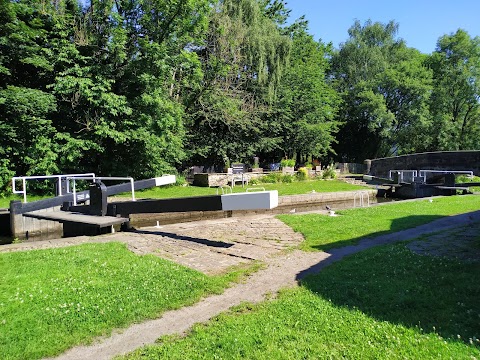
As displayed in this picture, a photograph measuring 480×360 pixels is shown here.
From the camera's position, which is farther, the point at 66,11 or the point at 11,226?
the point at 66,11

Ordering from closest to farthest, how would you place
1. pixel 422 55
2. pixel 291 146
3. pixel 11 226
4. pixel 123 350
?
pixel 123 350, pixel 11 226, pixel 291 146, pixel 422 55

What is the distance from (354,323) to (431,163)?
23612 millimetres

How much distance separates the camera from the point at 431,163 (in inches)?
938

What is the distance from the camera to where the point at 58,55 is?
1470cm

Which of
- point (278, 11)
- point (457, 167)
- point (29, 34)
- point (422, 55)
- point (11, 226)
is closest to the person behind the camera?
point (11, 226)

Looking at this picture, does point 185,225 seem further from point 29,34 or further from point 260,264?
point 29,34

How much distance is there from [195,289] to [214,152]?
61.9 feet

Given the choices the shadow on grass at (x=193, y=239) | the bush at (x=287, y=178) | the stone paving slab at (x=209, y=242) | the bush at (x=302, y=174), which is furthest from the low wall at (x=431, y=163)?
the shadow on grass at (x=193, y=239)

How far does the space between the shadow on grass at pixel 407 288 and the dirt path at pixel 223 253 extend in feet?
1.29

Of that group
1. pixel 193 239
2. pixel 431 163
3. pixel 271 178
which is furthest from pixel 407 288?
pixel 431 163

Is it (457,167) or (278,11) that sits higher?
(278,11)

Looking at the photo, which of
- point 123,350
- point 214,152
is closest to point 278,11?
point 214,152

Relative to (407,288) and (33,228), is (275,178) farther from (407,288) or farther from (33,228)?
(407,288)

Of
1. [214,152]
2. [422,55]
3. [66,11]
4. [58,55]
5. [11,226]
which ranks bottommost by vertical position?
[11,226]
